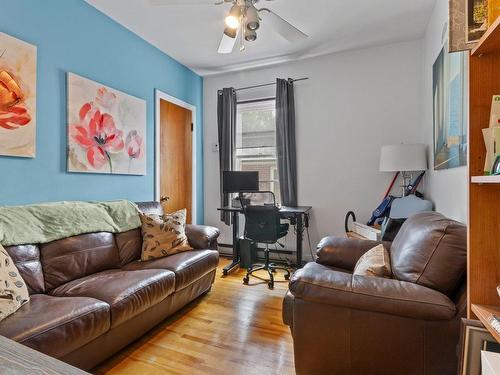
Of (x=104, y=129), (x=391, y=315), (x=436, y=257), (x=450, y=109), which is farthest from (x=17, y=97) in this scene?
(x=450, y=109)

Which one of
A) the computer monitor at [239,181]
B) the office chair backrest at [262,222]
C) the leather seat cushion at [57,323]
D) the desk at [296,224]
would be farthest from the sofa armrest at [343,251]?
the computer monitor at [239,181]

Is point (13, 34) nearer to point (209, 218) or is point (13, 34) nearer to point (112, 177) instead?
point (112, 177)

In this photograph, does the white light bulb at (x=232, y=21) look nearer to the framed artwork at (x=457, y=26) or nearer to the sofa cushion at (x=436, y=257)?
the framed artwork at (x=457, y=26)

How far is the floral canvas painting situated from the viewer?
2.39 meters

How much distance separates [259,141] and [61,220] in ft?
8.61

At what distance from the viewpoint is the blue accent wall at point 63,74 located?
6.60 ft

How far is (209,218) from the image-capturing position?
4.23 meters

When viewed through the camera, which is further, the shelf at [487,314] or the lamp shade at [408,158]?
the lamp shade at [408,158]

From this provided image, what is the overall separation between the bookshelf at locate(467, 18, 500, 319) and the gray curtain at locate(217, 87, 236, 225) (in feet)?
10.4

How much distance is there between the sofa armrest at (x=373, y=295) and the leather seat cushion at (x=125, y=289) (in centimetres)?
100

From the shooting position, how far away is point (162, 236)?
2.47m

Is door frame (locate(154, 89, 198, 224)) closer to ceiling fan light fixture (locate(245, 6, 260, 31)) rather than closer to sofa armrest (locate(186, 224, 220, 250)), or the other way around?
sofa armrest (locate(186, 224, 220, 250))

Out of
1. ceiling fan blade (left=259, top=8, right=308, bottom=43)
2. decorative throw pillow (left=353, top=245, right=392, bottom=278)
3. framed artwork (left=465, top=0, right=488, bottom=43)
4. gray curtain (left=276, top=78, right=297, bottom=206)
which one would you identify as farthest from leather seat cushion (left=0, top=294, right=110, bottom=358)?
gray curtain (left=276, top=78, right=297, bottom=206)

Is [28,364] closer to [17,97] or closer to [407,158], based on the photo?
[17,97]
